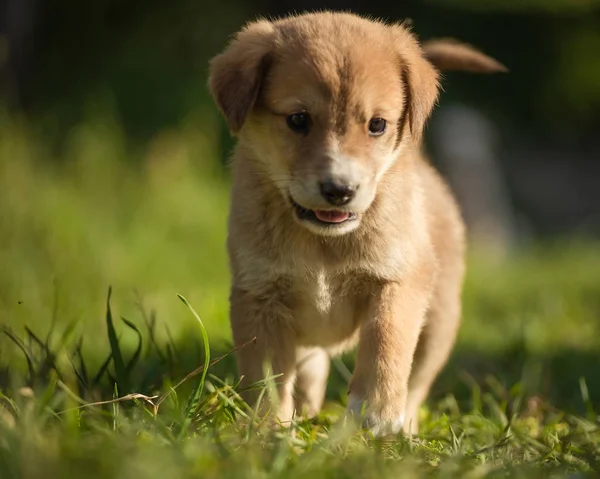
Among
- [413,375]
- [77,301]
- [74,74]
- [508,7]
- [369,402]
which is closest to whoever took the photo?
[369,402]

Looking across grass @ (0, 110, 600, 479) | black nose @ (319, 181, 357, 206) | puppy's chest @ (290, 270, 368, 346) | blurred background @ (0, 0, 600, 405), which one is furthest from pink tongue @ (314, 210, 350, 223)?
blurred background @ (0, 0, 600, 405)

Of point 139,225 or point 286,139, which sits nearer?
point 286,139

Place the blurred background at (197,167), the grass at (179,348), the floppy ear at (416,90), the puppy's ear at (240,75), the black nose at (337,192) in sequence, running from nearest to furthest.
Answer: the grass at (179,348) → the black nose at (337,192) → the puppy's ear at (240,75) → the floppy ear at (416,90) → the blurred background at (197,167)

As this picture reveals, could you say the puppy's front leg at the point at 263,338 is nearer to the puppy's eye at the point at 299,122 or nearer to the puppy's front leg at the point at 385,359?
the puppy's front leg at the point at 385,359

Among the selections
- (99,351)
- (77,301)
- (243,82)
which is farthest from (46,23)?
(243,82)

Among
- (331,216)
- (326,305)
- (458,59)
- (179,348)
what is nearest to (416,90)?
(331,216)

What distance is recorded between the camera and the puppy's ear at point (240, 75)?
10.6 feet

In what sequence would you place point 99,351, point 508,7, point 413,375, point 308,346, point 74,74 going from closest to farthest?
point 308,346
point 413,375
point 99,351
point 74,74
point 508,7

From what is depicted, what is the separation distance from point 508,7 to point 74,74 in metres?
6.36

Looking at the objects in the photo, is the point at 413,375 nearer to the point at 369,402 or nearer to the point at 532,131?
the point at 369,402

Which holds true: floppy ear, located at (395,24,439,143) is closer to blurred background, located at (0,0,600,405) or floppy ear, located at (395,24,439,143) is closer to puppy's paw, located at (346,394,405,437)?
puppy's paw, located at (346,394,405,437)

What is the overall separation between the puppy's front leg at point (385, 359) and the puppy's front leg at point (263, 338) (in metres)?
0.27

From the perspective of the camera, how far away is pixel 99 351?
4.53m

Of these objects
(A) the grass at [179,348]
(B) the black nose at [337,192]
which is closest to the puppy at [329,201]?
(B) the black nose at [337,192]
